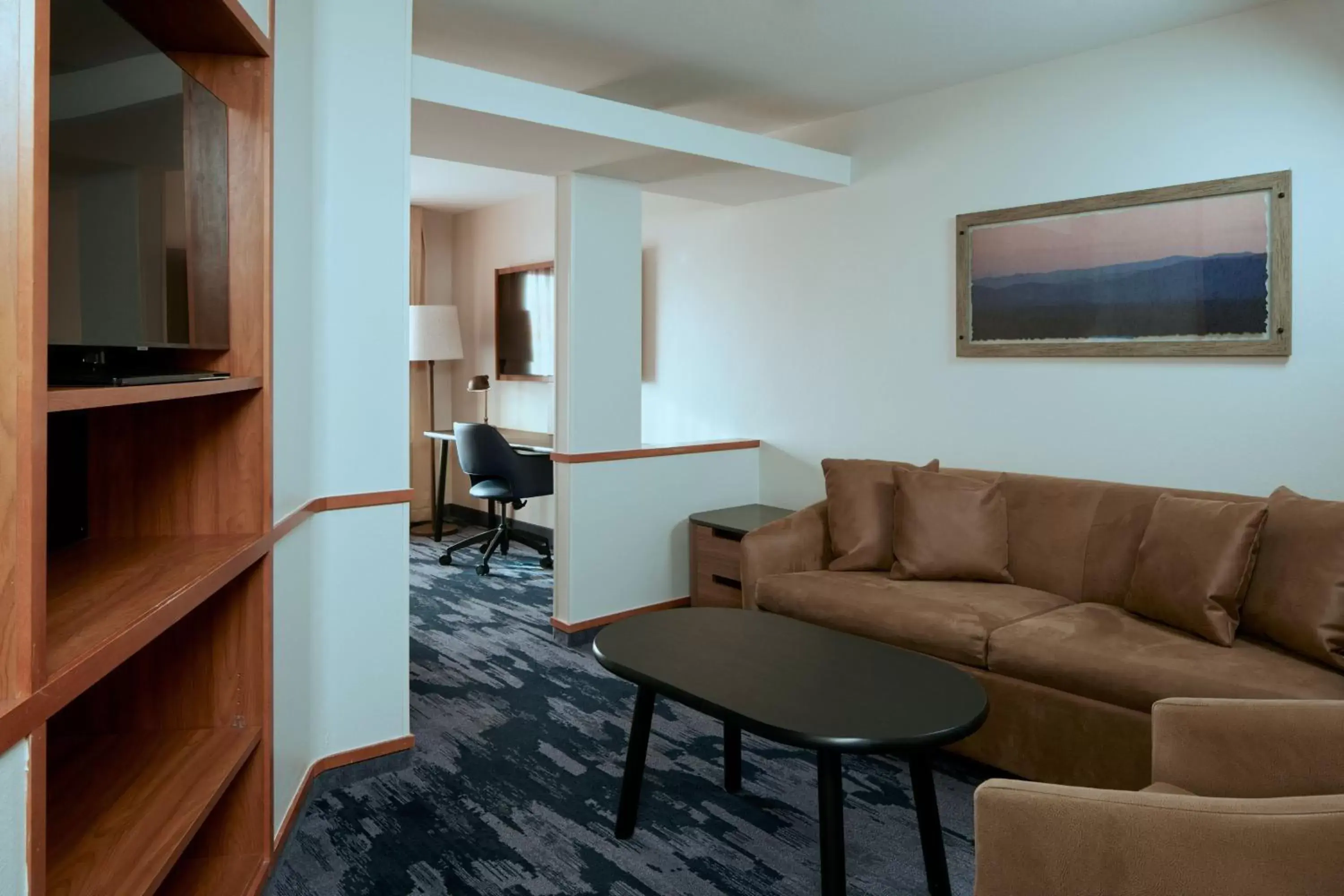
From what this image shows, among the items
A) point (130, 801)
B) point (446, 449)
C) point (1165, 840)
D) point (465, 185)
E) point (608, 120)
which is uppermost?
point (465, 185)

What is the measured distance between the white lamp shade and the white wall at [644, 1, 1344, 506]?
6.08 feet

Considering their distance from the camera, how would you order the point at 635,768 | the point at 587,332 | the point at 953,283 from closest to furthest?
the point at 635,768 < the point at 953,283 < the point at 587,332

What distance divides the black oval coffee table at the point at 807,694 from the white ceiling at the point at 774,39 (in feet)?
6.30

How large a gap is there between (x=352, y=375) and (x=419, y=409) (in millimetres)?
4297

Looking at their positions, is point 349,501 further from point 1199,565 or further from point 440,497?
point 440,497

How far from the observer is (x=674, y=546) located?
4.14 metres

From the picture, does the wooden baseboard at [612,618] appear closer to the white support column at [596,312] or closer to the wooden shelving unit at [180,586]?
the white support column at [596,312]

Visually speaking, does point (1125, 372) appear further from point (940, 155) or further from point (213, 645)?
point (213, 645)

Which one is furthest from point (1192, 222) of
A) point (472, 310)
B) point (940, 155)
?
point (472, 310)

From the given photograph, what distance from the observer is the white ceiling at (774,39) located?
2834mm

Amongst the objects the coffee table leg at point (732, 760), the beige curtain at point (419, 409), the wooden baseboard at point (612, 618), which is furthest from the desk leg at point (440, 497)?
the coffee table leg at point (732, 760)

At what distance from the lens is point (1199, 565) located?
248 cm

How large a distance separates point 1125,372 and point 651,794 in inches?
86.6

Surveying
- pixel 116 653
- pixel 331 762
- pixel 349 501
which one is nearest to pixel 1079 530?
pixel 349 501
